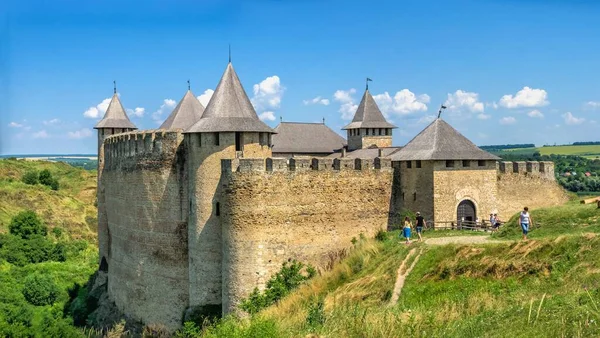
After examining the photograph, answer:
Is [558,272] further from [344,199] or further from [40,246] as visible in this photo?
[40,246]

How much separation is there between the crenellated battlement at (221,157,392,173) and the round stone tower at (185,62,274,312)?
1.17 meters

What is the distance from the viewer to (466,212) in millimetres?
25094

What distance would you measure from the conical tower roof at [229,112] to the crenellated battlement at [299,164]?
65.8 inches

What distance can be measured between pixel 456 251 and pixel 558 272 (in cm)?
359

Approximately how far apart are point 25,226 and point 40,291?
17.7 m

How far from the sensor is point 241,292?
902 inches

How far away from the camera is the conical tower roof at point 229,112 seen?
24078mm

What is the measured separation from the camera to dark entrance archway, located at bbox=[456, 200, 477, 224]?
81.8ft


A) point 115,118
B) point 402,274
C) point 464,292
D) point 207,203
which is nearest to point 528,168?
point 402,274

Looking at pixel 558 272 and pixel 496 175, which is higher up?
pixel 496 175

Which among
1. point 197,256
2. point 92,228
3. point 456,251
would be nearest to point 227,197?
point 197,256

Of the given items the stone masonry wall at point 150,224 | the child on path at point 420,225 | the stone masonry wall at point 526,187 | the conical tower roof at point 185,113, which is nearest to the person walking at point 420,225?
the child on path at point 420,225

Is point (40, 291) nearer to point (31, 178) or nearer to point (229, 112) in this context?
point (229, 112)

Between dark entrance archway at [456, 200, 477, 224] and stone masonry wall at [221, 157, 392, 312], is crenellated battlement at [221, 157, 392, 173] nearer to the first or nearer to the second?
stone masonry wall at [221, 157, 392, 312]
